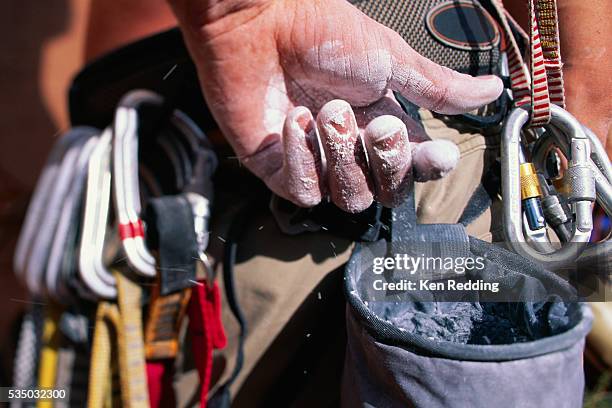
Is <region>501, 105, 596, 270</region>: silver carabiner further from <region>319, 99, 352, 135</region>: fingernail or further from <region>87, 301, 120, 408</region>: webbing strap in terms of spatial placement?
<region>87, 301, 120, 408</region>: webbing strap

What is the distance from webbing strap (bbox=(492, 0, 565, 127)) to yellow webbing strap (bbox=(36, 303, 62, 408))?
0.54 meters

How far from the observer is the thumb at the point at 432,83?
0.39 metres

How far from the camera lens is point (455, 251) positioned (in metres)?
0.42

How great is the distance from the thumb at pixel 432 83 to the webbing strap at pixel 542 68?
0.02 meters

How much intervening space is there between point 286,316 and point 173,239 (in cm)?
14

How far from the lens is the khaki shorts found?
556 millimetres

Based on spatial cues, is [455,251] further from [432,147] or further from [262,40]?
[262,40]

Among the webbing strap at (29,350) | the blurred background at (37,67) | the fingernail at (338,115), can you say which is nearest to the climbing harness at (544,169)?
the fingernail at (338,115)

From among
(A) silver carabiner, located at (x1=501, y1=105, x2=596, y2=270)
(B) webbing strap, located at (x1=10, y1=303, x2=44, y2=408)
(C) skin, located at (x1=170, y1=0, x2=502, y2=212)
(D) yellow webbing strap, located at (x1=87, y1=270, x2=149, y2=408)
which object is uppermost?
(C) skin, located at (x1=170, y1=0, x2=502, y2=212)

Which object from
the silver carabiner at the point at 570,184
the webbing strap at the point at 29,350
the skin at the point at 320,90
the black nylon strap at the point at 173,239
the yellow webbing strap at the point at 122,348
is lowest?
the webbing strap at the point at 29,350

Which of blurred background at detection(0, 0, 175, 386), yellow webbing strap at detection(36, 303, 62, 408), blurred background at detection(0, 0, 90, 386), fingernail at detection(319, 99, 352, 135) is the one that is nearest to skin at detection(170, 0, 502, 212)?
fingernail at detection(319, 99, 352, 135)

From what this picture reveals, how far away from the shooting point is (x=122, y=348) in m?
0.56

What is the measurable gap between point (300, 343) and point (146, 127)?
297 millimetres

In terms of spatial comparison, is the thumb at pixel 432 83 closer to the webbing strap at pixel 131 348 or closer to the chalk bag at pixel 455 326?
the chalk bag at pixel 455 326
